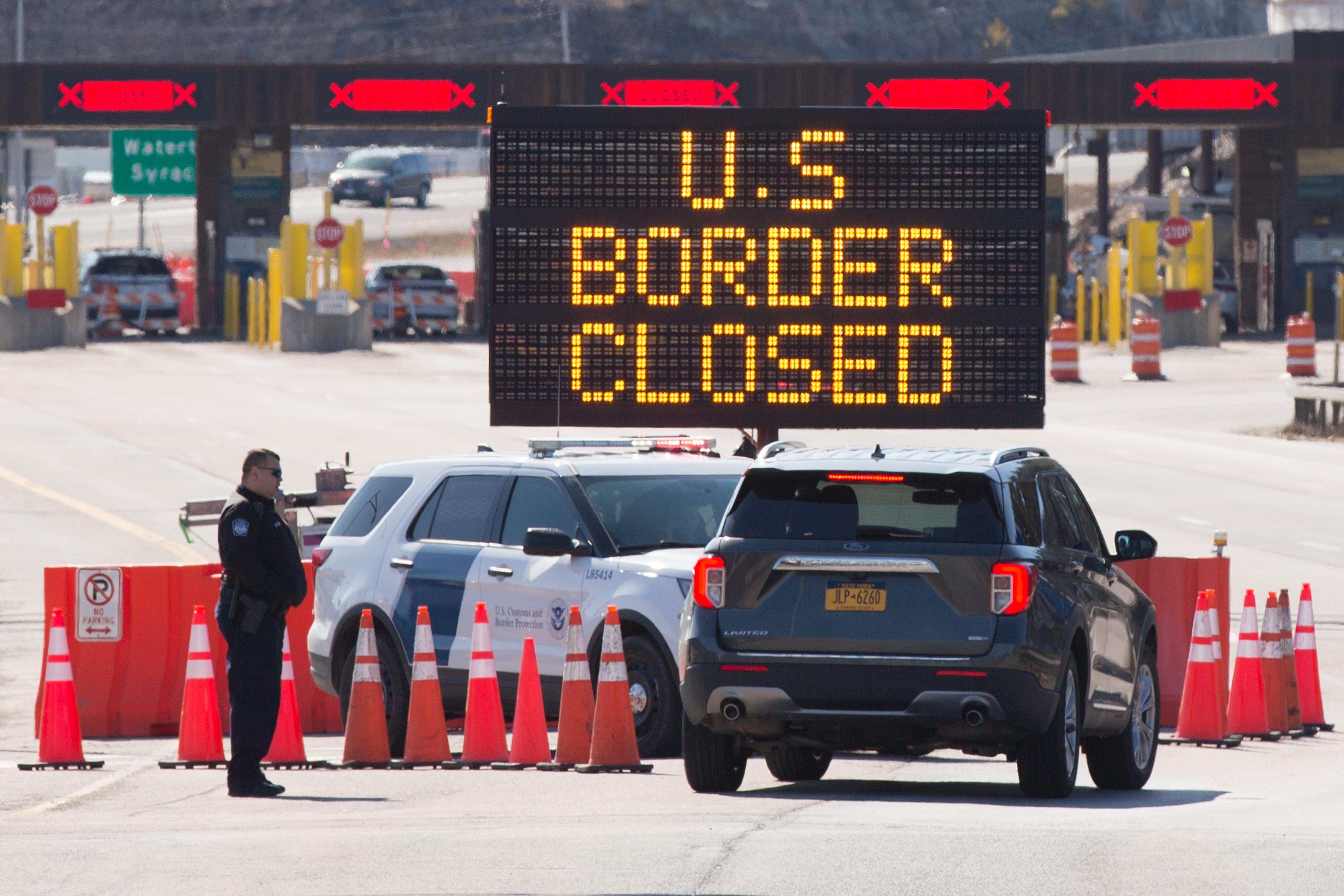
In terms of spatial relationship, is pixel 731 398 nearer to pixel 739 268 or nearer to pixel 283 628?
pixel 739 268

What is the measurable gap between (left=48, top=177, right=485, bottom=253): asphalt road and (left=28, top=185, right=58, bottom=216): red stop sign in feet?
92.3

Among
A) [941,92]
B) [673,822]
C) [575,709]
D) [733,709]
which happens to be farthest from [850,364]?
[941,92]

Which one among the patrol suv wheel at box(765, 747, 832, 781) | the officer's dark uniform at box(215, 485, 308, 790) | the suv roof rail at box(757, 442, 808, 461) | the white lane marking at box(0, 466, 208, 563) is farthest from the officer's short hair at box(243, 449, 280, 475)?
the white lane marking at box(0, 466, 208, 563)

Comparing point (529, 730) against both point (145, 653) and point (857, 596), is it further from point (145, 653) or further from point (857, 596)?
point (145, 653)

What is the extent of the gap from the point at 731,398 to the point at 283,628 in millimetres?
4149

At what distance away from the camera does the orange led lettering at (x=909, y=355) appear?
14.0m

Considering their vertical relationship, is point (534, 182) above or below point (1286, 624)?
above

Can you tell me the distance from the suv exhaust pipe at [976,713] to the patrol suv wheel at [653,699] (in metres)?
2.36

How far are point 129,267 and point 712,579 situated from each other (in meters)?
42.9

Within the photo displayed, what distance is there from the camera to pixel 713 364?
14.1 meters

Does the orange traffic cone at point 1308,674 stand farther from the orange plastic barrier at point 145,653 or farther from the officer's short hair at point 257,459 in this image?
the officer's short hair at point 257,459

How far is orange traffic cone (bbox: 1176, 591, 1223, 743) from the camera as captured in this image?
1216cm

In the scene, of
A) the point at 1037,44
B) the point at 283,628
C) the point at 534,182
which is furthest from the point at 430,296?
the point at 1037,44

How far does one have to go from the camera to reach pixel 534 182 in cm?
1413
